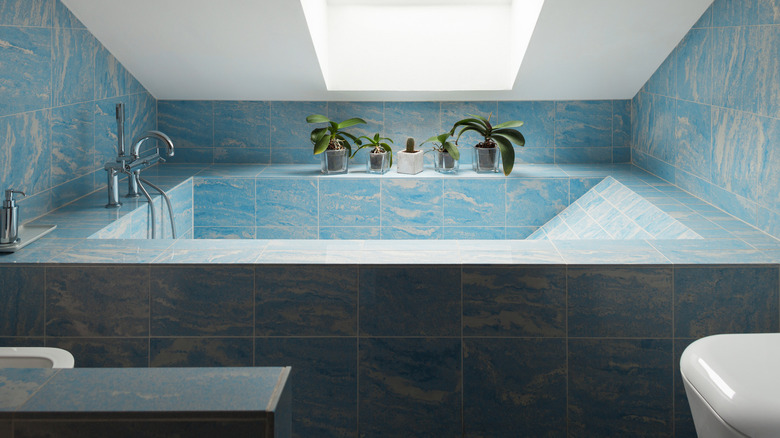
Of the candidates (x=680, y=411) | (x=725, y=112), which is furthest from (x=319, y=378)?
(x=725, y=112)

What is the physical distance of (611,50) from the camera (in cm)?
356

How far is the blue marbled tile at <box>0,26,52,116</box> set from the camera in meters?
2.59

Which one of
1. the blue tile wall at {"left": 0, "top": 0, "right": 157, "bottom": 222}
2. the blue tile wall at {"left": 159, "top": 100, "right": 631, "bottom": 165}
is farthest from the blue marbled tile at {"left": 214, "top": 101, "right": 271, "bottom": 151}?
the blue tile wall at {"left": 0, "top": 0, "right": 157, "bottom": 222}

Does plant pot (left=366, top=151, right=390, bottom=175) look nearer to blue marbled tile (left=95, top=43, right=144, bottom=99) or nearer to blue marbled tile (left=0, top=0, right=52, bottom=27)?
blue marbled tile (left=95, top=43, right=144, bottom=99)

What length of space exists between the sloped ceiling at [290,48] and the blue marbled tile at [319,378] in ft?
5.25

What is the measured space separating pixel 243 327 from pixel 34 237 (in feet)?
2.69

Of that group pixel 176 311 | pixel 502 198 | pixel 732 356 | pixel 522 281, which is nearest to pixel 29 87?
pixel 176 311

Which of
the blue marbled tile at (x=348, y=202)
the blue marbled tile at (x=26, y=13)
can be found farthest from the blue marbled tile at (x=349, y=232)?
the blue marbled tile at (x=26, y=13)

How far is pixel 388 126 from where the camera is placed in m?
4.12

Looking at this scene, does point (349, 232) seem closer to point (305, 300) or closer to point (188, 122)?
point (188, 122)

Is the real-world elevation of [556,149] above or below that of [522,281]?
above

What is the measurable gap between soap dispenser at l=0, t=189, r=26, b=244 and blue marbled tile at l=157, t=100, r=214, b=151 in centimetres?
182

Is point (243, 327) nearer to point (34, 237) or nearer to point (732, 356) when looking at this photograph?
point (34, 237)

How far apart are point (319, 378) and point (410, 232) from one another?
1.59 m
